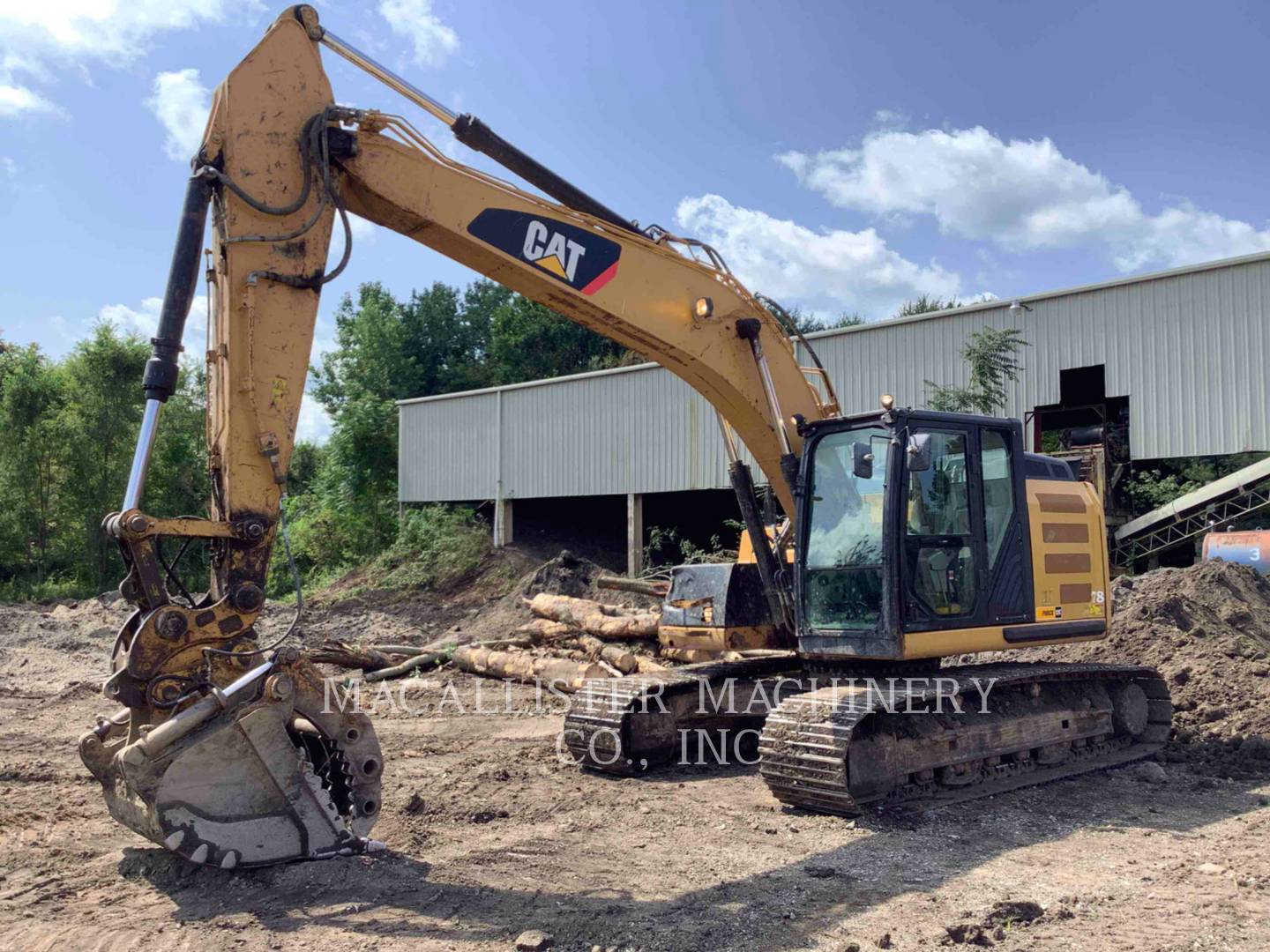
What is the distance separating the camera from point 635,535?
2288cm

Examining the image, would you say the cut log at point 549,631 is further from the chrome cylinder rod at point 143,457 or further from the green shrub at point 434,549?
the green shrub at point 434,549

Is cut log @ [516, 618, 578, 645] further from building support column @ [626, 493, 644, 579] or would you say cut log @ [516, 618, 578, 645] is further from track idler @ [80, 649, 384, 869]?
building support column @ [626, 493, 644, 579]

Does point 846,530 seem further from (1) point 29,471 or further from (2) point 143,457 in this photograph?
(1) point 29,471

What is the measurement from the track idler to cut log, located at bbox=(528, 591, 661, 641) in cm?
753

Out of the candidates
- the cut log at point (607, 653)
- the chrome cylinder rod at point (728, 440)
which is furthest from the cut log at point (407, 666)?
the chrome cylinder rod at point (728, 440)

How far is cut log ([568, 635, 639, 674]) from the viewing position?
1178 cm

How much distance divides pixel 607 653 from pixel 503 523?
1338 cm

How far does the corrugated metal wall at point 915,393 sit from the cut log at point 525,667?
911 centimetres

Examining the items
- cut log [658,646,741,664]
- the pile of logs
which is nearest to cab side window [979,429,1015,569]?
cut log [658,646,741,664]

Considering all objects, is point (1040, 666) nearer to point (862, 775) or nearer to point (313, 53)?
point (862, 775)

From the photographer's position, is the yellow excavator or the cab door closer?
the yellow excavator

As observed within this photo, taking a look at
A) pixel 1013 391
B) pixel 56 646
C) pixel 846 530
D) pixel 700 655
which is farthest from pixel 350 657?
pixel 1013 391

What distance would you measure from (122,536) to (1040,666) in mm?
6488

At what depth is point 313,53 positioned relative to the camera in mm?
5539
